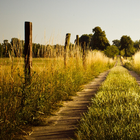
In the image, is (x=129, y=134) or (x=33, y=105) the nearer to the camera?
(x=129, y=134)

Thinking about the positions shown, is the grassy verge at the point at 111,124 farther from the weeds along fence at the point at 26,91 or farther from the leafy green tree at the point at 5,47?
the leafy green tree at the point at 5,47

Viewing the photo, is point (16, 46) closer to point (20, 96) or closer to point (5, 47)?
point (5, 47)

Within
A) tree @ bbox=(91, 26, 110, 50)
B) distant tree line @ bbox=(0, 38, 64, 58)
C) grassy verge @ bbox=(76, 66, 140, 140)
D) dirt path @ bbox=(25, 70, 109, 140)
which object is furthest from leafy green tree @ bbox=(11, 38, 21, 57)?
tree @ bbox=(91, 26, 110, 50)

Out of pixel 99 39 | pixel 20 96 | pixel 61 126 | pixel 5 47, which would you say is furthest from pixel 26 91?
pixel 99 39

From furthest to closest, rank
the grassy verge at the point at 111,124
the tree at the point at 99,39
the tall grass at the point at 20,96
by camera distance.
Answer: the tree at the point at 99,39 < the tall grass at the point at 20,96 < the grassy verge at the point at 111,124

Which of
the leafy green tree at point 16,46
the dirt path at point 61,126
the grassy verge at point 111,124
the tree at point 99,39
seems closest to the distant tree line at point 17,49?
the leafy green tree at point 16,46

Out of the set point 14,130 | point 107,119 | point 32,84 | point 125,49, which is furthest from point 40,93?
point 125,49

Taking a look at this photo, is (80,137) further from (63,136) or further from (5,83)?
(5,83)

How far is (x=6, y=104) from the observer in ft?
7.97

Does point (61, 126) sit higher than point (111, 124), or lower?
lower

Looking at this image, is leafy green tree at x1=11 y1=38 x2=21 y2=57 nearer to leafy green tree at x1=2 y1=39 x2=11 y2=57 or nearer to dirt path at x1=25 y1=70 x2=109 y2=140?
leafy green tree at x1=2 y1=39 x2=11 y2=57

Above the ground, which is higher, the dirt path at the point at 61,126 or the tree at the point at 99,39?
the tree at the point at 99,39

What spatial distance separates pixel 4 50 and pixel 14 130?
140cm

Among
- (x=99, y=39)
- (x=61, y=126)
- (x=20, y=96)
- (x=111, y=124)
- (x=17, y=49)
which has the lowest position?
(x=61, y=126)
